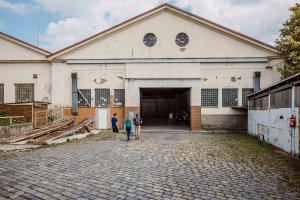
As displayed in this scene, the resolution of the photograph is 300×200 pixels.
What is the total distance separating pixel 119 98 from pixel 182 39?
727 centimetres

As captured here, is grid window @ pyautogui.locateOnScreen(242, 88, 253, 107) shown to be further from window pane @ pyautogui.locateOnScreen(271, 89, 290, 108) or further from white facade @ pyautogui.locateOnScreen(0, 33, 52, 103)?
white facade @ pyautogui.locateOnScreen(0, 33, 52, 103)

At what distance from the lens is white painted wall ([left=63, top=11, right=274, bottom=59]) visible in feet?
71.7

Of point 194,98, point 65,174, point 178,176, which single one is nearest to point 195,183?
point 178,176

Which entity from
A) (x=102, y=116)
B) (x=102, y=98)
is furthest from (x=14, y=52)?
(x=102, y=116)

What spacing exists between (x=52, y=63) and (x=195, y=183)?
19.0m

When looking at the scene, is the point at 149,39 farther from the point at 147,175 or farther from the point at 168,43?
the point at 147,175

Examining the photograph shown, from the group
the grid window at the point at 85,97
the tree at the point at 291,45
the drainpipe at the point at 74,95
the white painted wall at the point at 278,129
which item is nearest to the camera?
the white painted wall at the point at 278,129

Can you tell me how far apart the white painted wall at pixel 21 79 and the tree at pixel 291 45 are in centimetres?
1926

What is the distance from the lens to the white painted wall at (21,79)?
887 inches

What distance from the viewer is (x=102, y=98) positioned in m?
22.3

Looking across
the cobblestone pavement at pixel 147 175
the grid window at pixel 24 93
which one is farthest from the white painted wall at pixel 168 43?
the cobblestone pavement at pixel 147 175

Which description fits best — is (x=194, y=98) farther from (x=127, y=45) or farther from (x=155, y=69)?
(x=127, y=45)

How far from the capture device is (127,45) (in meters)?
22.1

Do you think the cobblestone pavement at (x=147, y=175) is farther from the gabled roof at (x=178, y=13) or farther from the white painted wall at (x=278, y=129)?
the gabled roof at (x=178, y=13)
